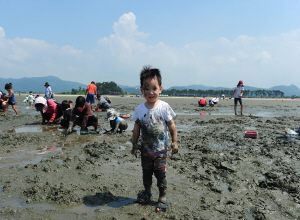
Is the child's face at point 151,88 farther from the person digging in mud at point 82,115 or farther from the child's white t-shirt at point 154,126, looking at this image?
the person digging in mud at point 82,115

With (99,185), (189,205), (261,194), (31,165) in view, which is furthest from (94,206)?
(261,194)

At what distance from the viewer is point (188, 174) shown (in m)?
3.97

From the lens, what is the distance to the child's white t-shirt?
293cm

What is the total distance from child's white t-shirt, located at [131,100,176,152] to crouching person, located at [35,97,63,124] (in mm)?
6892

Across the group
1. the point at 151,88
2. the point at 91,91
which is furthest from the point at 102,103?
the point at 151,88

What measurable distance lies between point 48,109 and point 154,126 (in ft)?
24.4

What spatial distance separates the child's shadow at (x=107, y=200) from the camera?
2938mm

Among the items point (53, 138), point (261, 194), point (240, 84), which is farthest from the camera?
point (240, 84)

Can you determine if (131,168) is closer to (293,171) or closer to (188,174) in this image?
(188,174)

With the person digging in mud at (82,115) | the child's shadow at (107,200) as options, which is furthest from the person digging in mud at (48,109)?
the child's shadow at (107,200)

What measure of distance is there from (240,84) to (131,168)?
10.6 metres

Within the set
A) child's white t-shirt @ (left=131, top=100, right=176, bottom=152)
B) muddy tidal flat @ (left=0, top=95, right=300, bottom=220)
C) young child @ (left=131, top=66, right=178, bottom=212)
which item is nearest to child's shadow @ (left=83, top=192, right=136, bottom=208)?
muddy tidal flat @ (left=0, top=95, right=300, bottom=220)

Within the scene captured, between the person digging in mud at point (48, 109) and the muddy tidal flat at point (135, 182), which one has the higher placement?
the person digging in mud at point (48, 109)

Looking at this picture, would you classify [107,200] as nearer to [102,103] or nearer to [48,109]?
[48,109]
